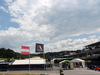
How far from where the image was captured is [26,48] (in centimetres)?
2478

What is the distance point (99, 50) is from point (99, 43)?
27.7 feet

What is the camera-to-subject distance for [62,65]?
138 ft

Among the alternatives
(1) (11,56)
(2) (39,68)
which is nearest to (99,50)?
(2) (39,68)

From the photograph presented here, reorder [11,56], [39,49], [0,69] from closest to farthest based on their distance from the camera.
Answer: [39,49] < [0,69] < [11,56]

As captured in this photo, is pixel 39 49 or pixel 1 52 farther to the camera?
pixel 1 52

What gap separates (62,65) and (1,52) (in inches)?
5506

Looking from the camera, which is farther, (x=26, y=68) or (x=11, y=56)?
(x=11, y=56)

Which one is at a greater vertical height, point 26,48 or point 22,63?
point 26,48

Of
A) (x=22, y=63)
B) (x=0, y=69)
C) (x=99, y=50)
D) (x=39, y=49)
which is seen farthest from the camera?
(x=99, y=50)

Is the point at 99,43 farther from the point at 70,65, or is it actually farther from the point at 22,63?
the point at 22,63

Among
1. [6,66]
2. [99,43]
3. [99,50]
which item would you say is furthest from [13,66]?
[99,43]

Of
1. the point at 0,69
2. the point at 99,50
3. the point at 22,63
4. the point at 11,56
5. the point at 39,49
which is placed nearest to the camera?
the point at 39,49

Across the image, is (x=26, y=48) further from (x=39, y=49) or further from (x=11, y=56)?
(x=11, y=56)

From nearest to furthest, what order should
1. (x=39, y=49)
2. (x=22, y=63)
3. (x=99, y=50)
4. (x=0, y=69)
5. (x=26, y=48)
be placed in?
(x=26, y=48) → (x=39, y=49) → (x=0, y=69) → (x=22, y=63) → (x=99, y=50)
